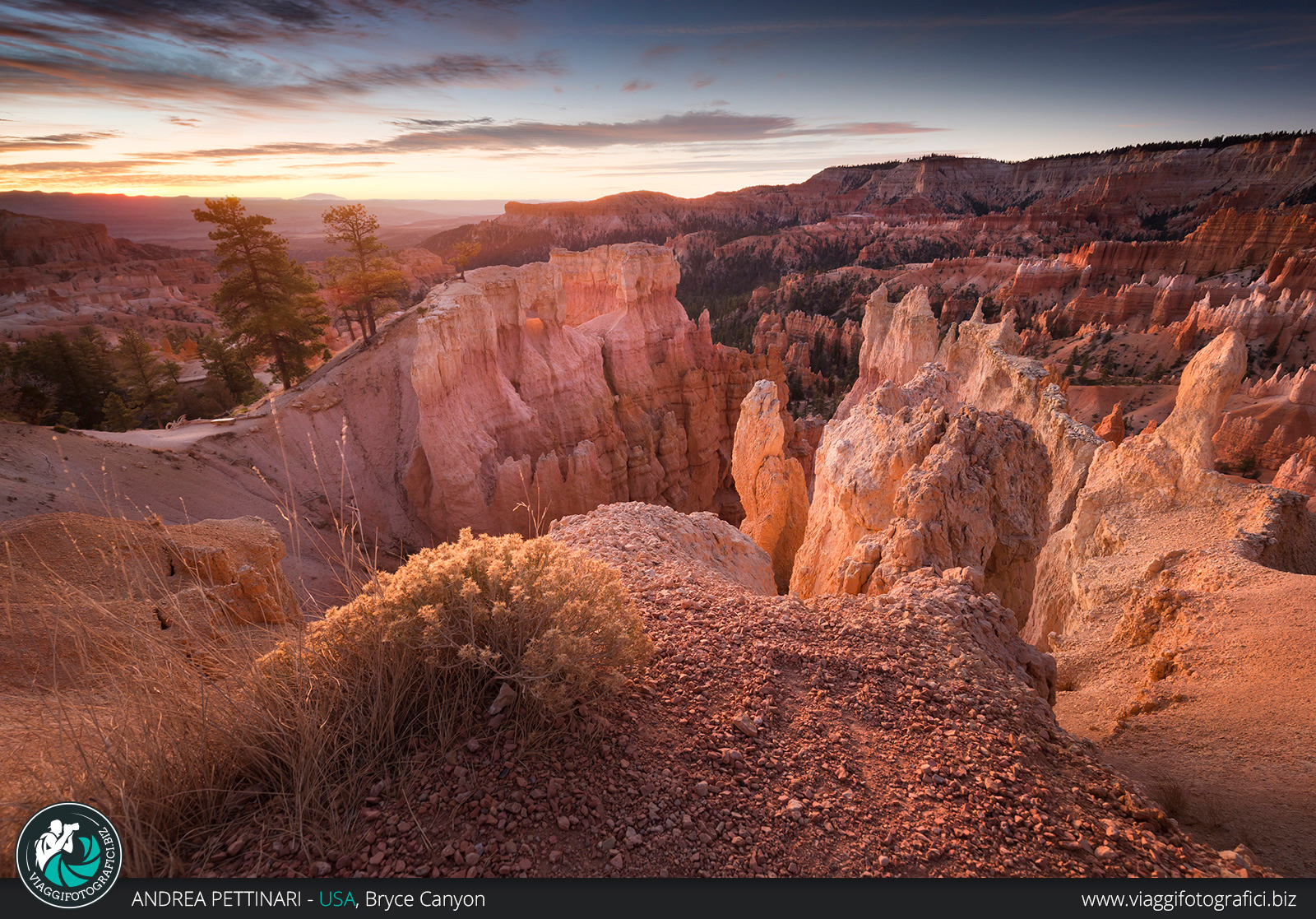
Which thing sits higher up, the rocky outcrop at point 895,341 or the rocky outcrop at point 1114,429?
the rocky outcrop at point 895,341

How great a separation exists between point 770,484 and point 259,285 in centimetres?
2196

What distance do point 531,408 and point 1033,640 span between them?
18088mm

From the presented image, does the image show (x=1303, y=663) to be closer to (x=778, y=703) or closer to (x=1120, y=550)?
(x=1120, y=550)

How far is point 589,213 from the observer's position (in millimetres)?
107812

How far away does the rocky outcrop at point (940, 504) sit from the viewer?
Result: 766 cm

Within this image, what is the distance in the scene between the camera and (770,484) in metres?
16.2

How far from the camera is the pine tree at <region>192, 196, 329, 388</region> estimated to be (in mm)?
21984

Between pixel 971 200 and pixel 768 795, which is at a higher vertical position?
pixel 971 200

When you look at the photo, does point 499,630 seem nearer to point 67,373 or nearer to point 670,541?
point 670,541

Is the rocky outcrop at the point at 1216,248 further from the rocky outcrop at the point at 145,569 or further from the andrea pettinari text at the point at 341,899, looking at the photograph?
the andrea pettinari text at the point at 341,899

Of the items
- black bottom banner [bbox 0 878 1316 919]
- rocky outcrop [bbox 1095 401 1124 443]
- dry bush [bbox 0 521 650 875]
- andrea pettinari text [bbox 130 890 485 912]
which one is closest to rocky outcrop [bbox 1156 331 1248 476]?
black bottom banner [bbox 0 878 1316 919]

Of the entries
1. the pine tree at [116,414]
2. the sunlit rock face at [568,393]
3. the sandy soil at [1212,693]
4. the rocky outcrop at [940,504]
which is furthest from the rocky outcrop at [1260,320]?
the pine tree at [116,414]

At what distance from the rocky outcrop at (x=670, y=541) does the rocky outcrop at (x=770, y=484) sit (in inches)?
219

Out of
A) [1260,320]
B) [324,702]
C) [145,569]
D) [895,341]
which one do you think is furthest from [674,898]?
[1260,320]
